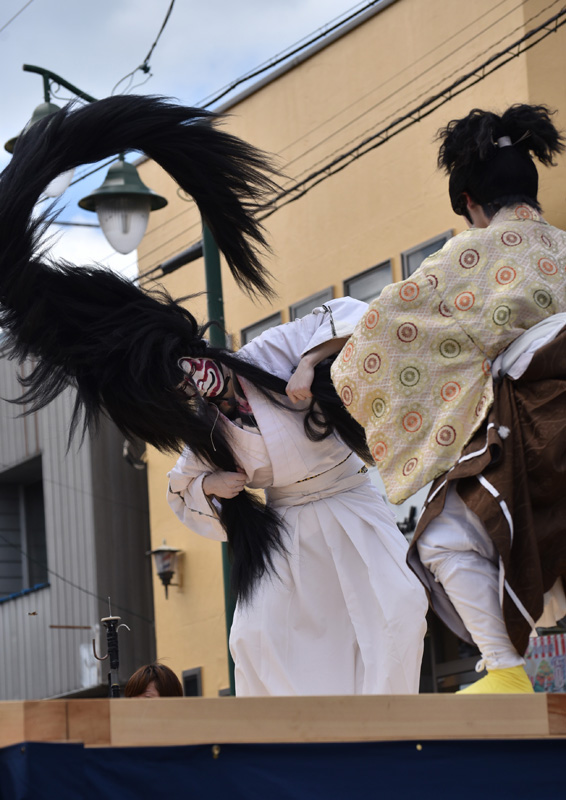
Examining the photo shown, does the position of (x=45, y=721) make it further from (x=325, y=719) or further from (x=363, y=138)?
(x=363, y=138)

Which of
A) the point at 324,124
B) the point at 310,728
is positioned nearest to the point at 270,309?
the point at 324,124

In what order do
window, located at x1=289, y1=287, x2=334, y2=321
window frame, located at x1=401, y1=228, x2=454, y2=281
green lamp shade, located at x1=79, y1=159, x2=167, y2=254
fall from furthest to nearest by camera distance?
window, located at x1=289, y1=287, x2=334, y2=321
window frame, located at x1=401, y1=228, x2=454, y2=281
green lamp shade, located at x1=79, y1=159, x2=167, y2=254

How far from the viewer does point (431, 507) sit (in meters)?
2.79

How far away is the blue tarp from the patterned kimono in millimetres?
817

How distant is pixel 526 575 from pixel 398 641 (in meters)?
0.85

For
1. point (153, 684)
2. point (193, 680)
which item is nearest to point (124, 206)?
point (153, 684)

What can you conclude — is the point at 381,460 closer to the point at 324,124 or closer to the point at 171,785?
the point at 171,785

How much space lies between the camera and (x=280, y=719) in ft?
6.75


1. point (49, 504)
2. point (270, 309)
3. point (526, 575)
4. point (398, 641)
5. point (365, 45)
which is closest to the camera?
point (526, 575)

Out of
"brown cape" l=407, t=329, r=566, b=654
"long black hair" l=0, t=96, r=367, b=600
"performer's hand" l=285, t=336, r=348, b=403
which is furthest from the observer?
"performer's hand" l=285, t=336, r=348, b=403

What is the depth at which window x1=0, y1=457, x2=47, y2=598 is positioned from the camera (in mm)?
16359

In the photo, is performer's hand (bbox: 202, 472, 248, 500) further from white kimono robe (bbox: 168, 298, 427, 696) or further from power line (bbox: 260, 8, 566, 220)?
power line (bbox: 260, 8, 566, 220)

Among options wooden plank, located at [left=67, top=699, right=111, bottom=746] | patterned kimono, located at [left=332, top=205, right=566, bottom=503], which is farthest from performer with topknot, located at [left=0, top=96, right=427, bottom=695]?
wooden plank, located at [left=67, top=699, right=111, bottom=746]

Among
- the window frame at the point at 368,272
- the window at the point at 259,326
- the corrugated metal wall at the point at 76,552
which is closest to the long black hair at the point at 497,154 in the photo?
the window frame at the point at 368,272
